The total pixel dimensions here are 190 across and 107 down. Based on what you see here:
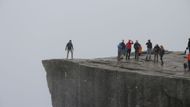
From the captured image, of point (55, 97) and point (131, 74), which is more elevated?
point (131, 74)

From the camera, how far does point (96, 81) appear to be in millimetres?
31656

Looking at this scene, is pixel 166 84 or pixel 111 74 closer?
pixel 166 84

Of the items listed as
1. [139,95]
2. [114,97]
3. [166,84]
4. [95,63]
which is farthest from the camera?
[95,63]

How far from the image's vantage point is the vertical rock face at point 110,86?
85.2 ft

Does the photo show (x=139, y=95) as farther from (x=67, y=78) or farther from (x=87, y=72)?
(x=67, y=78)

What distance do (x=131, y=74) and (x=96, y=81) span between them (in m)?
3.79

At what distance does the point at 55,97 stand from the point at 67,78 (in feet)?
8.60

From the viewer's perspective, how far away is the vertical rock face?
85.2 ft

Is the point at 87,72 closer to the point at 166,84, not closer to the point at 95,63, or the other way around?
the point at 95,63

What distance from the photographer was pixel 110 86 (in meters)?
30.4

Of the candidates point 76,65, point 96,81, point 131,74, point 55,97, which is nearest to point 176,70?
point 131,74

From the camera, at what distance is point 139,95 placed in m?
27.9

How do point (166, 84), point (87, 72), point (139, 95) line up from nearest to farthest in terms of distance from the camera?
point (166, 84) < point (139, 95) < point (87, 72)

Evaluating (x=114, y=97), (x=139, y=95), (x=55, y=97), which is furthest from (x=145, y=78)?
(x=55, y=97)
